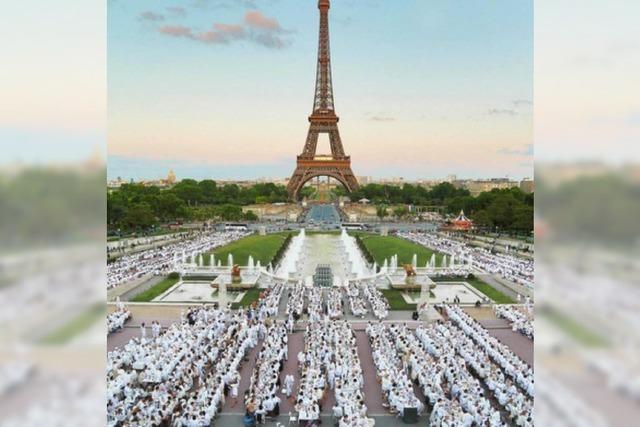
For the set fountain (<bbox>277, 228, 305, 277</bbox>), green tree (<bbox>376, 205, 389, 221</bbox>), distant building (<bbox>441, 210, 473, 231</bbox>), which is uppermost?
green tree (<bbox>376, 205, 389, 221</bbox>)

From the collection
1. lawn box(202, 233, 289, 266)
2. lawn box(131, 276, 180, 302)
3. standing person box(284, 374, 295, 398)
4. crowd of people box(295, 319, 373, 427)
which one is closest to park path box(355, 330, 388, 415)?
crowd of people box(295, 319, 373, 427)

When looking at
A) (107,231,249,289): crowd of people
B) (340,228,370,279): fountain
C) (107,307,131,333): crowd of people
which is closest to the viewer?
(107,307,131,333): crowd of people

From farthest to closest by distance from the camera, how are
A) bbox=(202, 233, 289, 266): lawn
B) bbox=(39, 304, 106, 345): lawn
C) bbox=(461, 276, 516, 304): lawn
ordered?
bbox=(202, 233, 289, 266): lawn, bbox=(461, 276, 516, 304): lawn, bbox=(39, 304, 106, 345): lawn

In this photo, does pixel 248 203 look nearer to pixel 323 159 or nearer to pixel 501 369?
pixel 323 159

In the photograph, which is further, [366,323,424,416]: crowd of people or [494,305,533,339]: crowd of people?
[494,305,533,339]: crowd of people

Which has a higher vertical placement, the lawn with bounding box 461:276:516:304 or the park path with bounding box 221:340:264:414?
the lawn with bounding box 461:276:516:304

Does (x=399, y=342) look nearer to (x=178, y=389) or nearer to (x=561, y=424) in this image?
(x=178, y=389)

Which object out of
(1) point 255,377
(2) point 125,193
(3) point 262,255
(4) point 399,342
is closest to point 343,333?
(4) point 399,342

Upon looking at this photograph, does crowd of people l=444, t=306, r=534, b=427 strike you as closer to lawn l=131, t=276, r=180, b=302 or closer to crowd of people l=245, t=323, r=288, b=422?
crowd of people l=245, t=323, r=288, b=422
